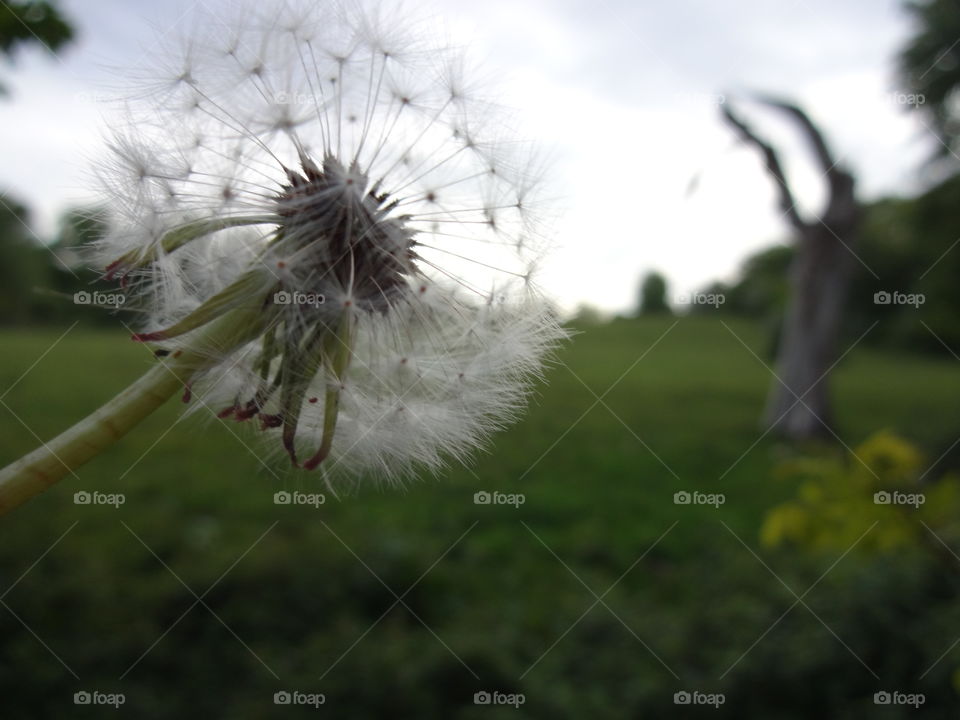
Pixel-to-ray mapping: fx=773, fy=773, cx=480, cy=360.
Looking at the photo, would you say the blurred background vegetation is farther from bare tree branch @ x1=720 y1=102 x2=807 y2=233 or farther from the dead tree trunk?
the dead tree trunk

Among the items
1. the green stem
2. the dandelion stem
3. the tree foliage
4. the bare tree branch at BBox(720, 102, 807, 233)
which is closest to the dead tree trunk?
the tree foliage

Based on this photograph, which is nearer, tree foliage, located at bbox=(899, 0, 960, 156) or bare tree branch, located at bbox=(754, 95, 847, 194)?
bare tree branch, located at bbox=(754, 95, 847, 194)

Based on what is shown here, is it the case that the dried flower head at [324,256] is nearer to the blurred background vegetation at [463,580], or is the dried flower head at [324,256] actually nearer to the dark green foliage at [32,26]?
the blurred background vegetation at [463,580]

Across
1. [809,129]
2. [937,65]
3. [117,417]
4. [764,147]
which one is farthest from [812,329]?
[117,417]

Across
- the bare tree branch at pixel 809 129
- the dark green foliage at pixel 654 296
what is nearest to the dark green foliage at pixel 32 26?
the bare tree branch at pixel 809 129

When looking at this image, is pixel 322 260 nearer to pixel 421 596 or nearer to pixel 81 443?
pixel 81 443

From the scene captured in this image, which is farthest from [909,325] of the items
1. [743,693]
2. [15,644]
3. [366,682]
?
[15,644]
